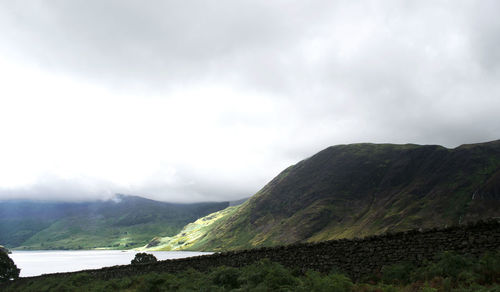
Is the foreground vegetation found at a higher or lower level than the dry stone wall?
lower

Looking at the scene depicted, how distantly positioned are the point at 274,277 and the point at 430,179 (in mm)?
193479

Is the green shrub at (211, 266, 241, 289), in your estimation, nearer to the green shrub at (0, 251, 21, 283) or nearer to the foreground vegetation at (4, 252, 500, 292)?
the foreground vegetation at (4, 252, 500, 292)

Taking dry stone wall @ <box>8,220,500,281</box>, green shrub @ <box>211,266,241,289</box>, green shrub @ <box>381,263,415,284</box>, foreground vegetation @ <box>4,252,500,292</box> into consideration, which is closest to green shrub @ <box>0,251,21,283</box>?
foreground vegetation @ <box>4,252,500,292</box>

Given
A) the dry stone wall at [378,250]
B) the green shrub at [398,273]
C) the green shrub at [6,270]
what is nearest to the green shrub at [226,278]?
the dry stone wall at [378,250]

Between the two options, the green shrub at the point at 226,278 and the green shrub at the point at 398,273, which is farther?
the green shrub at the point at 226,278

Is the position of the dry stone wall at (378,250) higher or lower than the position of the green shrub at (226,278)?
higher

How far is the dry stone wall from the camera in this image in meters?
13.0

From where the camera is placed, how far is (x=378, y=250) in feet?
51.9

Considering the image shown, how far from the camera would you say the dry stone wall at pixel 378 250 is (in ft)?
42.6

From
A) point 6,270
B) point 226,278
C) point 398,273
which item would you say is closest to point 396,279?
point 398,273

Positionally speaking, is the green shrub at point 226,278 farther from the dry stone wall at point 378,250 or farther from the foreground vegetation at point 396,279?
the dry stone wall at point 378,250

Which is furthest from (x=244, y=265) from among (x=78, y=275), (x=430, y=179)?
(x=430, y=179)

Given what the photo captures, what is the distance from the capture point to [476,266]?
11773 millimetres

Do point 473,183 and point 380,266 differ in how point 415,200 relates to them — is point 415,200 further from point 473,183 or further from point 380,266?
point 380,266
